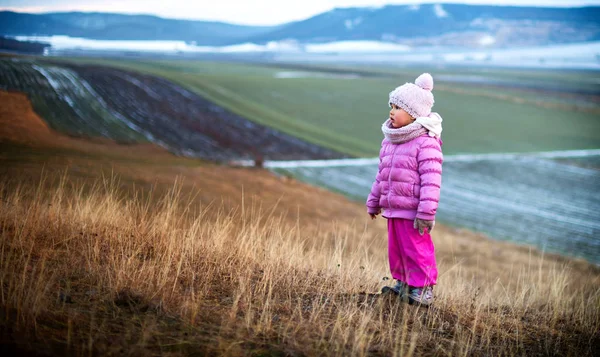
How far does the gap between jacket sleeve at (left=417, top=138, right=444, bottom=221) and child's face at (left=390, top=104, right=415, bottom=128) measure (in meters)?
0.30

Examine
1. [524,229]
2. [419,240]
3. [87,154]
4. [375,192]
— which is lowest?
[524,229]

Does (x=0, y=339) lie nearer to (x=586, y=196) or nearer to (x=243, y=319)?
(x=243, y=319)

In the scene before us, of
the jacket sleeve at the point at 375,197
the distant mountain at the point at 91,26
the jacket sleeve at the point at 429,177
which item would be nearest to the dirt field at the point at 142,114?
the distant mountain at the point at 91,26

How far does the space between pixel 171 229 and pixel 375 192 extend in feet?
6.90

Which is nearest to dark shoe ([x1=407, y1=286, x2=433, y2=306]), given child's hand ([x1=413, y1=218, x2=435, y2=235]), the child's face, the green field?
child's hand ([x1=413, y1=218, x2=435, y2=235])

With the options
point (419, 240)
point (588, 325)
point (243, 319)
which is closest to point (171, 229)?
point (243, 319)

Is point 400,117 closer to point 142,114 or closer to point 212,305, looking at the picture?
point 212,305

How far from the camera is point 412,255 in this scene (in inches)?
186

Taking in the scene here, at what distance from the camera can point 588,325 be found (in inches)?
199

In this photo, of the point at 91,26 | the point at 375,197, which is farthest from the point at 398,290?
the point at 91,26

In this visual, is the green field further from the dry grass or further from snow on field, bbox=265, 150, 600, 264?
the dry grass

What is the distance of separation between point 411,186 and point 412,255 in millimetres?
594

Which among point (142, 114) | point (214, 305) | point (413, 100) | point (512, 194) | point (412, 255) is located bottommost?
point (512, 194)

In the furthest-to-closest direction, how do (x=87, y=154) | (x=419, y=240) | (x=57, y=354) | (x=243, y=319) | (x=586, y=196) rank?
(x=586, y=196) → (x=87, y=154) → (x=419, y=240) → (x=243, y=319) → (x=57, y=354)
